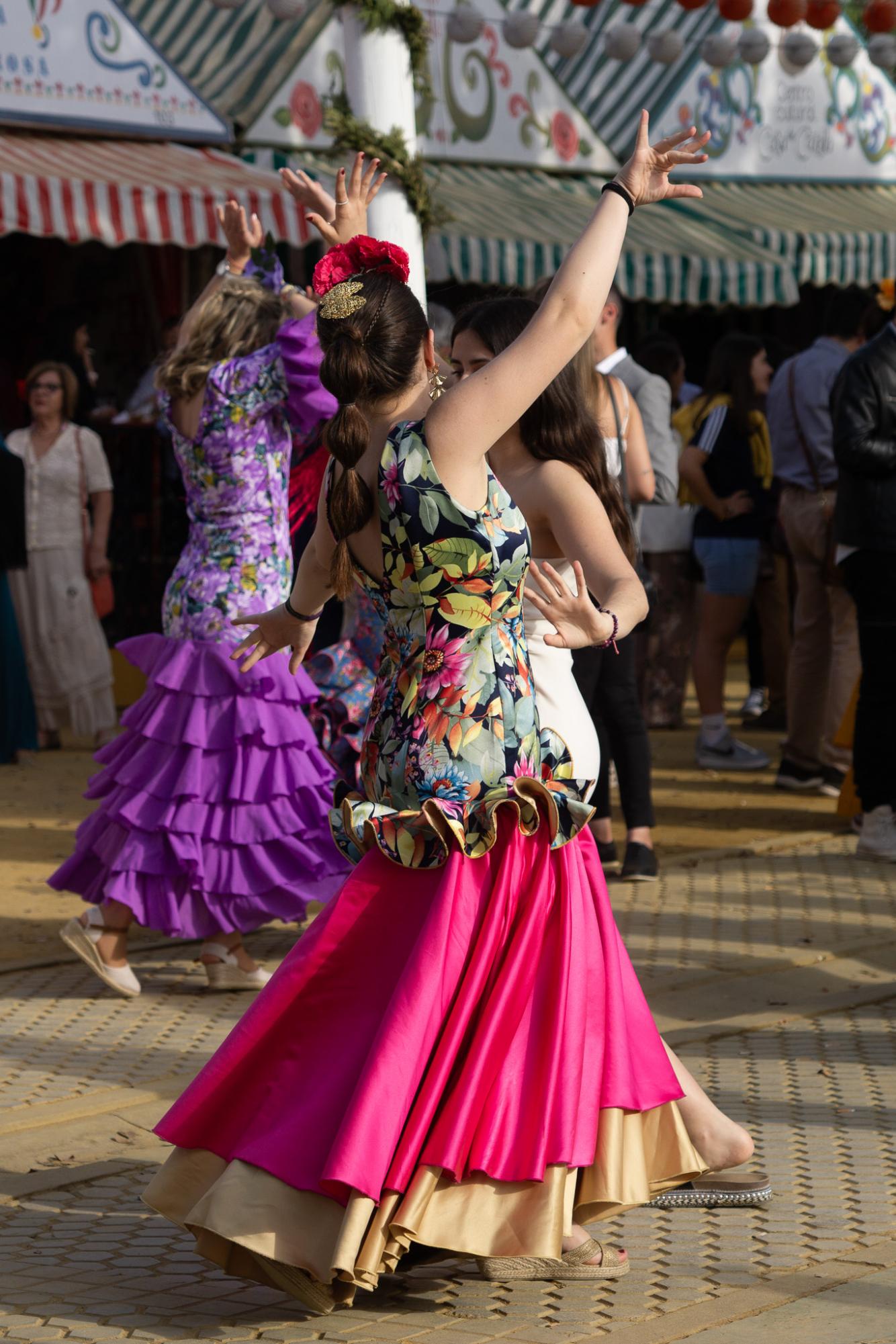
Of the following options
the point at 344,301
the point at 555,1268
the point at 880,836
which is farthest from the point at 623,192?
the point at 880,836

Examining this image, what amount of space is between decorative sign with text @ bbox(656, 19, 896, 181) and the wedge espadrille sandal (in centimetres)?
1163

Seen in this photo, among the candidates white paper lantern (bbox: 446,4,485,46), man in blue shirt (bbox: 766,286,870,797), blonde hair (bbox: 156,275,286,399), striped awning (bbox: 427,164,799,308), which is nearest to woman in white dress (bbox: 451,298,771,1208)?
blonde hair (bbox: 156,275,286,399)

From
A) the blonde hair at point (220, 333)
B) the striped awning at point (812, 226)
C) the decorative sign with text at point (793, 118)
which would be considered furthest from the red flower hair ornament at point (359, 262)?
the decorative sign with text at point (793, 118)

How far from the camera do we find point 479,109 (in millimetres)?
12992

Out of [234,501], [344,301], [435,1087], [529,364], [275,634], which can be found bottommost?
[435,1087]

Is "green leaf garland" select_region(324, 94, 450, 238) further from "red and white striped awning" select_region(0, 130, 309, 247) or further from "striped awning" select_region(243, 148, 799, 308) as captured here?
"striped awning" select_region(243, 148, 799, 308)

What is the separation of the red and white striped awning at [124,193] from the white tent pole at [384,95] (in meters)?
3.85

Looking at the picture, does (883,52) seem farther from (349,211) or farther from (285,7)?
(349,211)

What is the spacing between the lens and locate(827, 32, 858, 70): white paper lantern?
39.2 feet

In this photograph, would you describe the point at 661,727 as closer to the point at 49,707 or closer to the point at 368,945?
the point at 49,707

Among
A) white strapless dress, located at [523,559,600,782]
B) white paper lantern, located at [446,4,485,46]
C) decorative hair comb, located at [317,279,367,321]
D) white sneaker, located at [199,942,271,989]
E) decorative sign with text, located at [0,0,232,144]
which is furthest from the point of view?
white paper lantern, located at [446,4,485,46]

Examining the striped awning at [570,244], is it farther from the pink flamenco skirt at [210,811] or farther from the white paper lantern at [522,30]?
the pink flamenco skirt at [210,811]

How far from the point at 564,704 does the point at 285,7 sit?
7309 millimetres

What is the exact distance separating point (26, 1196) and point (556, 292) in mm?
2193
